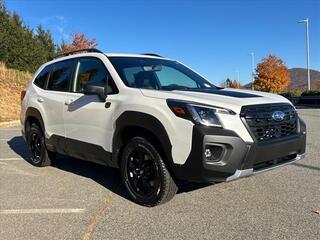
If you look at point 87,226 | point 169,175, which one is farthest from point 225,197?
point 87,226

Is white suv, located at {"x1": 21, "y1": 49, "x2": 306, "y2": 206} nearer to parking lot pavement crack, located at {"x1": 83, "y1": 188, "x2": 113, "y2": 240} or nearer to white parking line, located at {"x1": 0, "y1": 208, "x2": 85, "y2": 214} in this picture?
parking lot pavement crack, located at {"x1": 83, "y1": 188, "x2": 113, "y2": 240}

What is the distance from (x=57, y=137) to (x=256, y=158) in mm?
3303

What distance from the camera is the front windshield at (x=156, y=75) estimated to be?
565 centimetres

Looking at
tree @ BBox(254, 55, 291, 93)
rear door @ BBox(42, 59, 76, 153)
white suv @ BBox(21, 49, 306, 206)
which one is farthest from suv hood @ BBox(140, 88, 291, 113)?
tree @ BBox(254, 55, 291, 93)

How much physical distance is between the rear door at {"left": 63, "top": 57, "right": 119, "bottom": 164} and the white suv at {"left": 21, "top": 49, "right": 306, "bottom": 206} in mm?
13

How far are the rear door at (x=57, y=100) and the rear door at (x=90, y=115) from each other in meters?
0.18

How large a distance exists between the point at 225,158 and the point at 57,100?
318cm

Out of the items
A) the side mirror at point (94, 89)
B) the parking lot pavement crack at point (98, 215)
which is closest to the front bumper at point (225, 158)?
the parking lot pavement crack at point (98, 215)

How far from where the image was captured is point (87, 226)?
177 inches

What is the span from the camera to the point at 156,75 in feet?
19.6

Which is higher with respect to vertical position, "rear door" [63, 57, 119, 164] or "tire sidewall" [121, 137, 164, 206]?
"rear door" [63, 57, 119, 164]

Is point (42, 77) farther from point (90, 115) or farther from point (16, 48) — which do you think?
point (16, 48)

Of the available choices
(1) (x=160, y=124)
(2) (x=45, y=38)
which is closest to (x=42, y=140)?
(1) (x=160, y=124)

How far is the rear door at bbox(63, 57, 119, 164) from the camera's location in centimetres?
559
